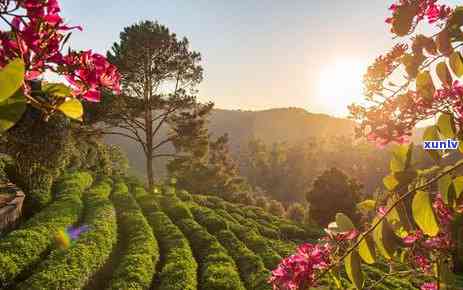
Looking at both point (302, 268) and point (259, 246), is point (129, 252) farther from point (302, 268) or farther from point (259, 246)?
point (302, 268)

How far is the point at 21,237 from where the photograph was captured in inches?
377

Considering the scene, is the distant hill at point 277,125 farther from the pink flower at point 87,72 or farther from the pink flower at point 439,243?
the pink flower at point 87,72

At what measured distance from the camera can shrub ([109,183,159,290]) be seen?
8773 millimetres

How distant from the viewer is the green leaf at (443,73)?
3.73ft

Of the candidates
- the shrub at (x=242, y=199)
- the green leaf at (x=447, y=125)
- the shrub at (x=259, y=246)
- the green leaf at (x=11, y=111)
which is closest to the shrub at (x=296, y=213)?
the shrub at (x=242, y=199)

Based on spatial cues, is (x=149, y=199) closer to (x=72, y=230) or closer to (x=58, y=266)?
(x=72, y=230)

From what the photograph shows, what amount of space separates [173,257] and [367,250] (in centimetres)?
1037

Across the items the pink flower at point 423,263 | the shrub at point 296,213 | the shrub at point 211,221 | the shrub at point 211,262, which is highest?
the pink flower at point 423,263

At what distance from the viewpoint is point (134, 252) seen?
34.4 feet

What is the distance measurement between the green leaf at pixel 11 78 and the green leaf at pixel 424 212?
0.86 metres

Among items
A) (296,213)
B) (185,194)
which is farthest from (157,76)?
(296,213)

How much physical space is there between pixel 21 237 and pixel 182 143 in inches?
451

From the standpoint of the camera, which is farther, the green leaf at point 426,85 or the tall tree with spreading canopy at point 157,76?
the tall tree with spreading canopy at point 157,76

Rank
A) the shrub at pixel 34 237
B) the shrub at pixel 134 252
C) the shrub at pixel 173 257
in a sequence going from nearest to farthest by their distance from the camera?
the shrub at pixel 34 237
the shrub at pixel 134 252
the shrub at pixel 173 257
